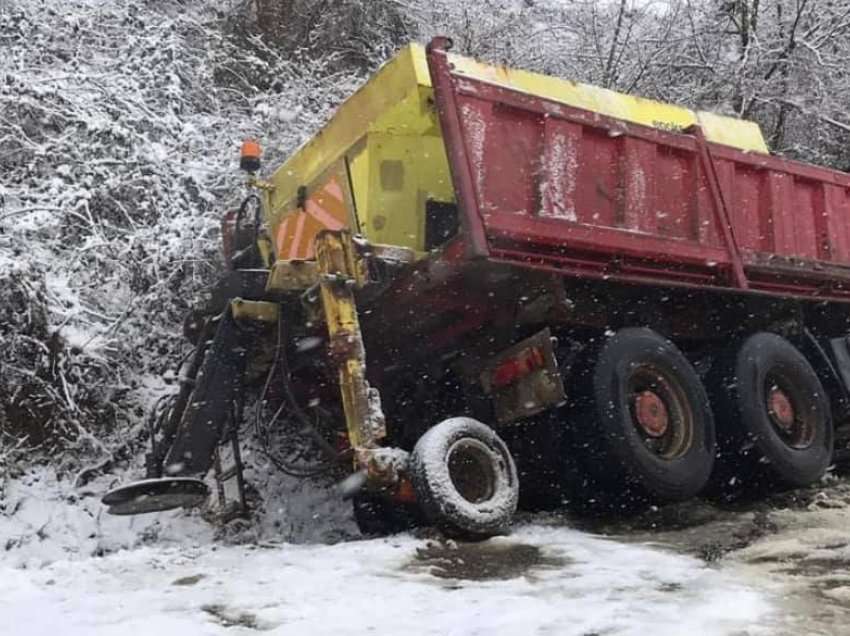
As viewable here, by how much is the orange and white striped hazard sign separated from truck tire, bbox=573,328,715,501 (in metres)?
1.73

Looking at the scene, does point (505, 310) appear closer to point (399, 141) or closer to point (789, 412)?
point (399, 141)

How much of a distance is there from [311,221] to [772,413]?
304 cm

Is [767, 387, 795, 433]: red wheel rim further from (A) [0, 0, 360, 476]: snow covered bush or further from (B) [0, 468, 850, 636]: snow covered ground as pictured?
(A) [0, 0, 360, 476]: snow covered bush

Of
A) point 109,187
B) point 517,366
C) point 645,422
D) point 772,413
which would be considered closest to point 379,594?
point 517,366

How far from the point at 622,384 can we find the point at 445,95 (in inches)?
67.0

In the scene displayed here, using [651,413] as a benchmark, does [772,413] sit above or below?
below

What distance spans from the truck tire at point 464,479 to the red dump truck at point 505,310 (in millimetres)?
11

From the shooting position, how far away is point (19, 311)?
578 cm

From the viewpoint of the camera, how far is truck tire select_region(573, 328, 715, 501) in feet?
14.9

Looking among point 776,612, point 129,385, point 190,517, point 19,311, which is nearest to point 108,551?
point 190,517

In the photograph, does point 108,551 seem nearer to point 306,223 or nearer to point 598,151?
point 306,223

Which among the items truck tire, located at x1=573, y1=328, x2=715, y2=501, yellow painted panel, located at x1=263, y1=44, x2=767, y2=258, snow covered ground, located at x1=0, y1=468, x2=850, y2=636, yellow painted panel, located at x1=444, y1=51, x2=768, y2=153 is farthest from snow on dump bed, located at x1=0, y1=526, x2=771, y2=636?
yellow painted panel, located at x1=444, y1=51, x2=768, y2=153

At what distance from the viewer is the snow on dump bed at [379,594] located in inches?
102

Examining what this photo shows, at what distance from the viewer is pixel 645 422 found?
4777 mm
